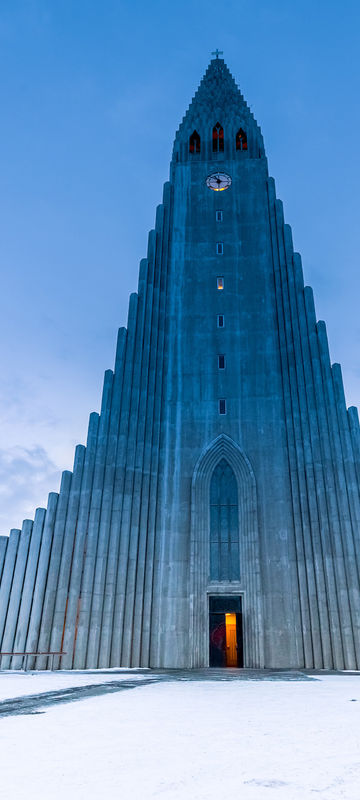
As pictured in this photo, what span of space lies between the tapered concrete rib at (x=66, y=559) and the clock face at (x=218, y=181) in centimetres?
2078

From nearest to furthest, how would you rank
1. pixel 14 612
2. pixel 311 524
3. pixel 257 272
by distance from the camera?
1. pixel 14 612
2. pixel 311 524
3. pixel 257 272

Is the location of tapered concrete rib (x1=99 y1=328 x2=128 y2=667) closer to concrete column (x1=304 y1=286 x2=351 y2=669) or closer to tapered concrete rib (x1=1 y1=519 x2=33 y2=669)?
tapered concrete rib (x1=1 y1=519 x2=33 y2=669)

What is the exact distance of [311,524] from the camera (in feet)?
79.7

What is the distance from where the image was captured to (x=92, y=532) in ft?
78.7

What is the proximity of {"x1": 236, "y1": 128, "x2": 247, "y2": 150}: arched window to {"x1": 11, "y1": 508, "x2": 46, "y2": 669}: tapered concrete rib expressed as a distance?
29317mm

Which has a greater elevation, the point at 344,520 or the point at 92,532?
the point at 344,520

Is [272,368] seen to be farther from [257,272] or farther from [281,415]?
[257,272]

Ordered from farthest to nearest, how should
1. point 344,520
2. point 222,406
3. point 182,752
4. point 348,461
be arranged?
1. point 222,406
2. point 348,461
3. point 344,520
4. point 182,752

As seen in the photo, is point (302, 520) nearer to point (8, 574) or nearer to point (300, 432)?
point (300, 432)

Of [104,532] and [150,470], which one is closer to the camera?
[104,532]

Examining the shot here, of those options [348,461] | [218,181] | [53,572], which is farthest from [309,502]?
[218,181]

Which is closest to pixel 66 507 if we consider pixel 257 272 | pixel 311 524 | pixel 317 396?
pixel 311 524

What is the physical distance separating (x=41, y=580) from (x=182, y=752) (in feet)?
65.4

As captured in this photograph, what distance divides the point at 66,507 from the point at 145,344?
1023 cm
